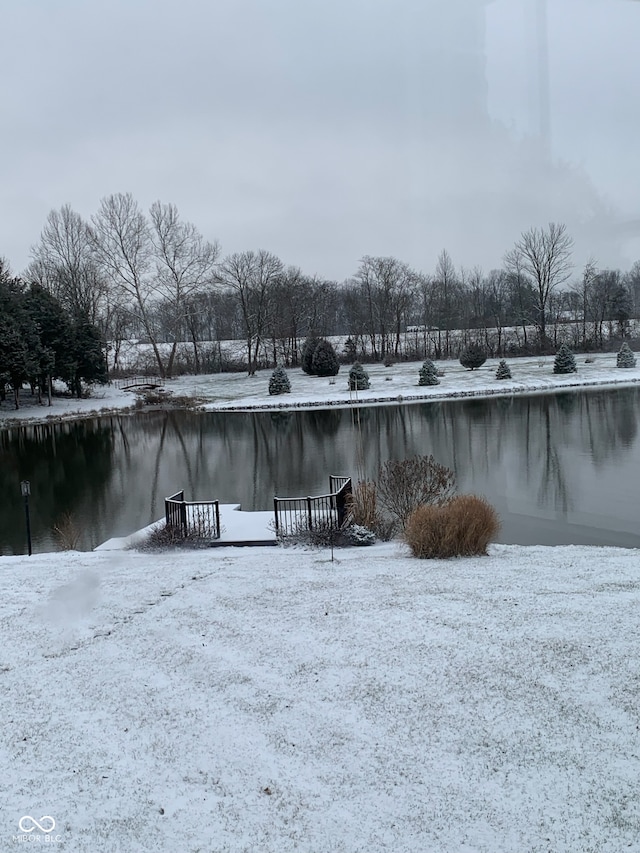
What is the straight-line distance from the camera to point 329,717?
121 inches

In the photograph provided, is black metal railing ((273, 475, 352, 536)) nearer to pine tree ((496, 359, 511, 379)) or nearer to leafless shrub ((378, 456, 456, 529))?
leafless shrub ((378, 456, 456, 529))

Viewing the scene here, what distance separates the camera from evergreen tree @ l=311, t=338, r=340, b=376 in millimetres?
36781

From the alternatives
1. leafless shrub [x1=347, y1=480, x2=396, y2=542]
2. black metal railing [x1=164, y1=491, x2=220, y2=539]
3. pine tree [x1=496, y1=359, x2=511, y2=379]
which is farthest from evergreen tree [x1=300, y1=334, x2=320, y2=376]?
leafless shrub [x1=347, y1=480, x2=396, y2=542]

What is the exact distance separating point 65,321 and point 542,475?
2602cm

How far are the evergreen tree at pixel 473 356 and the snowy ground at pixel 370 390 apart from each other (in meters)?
0.53

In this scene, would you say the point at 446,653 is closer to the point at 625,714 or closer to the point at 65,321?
the point at 625,714

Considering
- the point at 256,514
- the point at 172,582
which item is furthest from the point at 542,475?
the point at 172,582

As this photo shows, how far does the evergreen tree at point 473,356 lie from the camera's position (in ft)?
112

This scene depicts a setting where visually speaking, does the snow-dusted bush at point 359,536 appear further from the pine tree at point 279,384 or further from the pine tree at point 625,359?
the pine tree at point 625,359

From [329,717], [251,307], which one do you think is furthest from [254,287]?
[329,717]

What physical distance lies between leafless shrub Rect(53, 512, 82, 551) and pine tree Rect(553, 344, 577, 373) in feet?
85.9

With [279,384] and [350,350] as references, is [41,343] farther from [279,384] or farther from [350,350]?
[350,350]

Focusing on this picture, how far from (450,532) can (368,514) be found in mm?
2000

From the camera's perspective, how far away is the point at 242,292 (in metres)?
41.1
